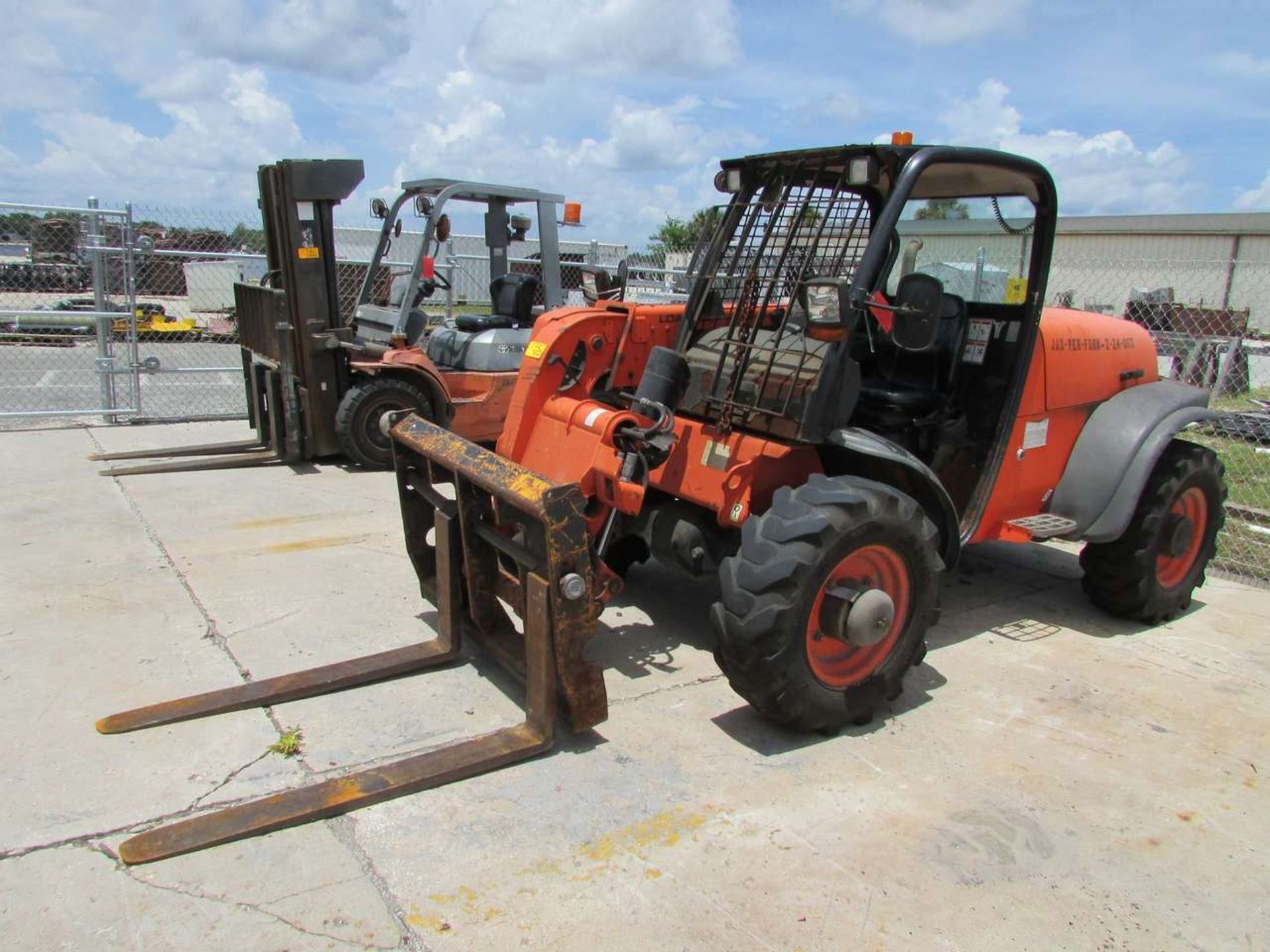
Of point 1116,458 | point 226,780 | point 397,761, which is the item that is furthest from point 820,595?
point 226,780

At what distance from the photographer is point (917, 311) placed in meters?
3.61

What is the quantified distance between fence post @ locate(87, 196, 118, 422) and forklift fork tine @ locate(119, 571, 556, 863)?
7868 mm

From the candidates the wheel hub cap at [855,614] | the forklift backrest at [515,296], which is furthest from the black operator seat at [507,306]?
the wheel hub cap at [855,614]

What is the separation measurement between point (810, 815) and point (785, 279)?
2.30m

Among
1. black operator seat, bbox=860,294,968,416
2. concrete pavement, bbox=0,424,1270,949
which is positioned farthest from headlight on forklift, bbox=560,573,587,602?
black operator seat, bbox=860,294,968,416

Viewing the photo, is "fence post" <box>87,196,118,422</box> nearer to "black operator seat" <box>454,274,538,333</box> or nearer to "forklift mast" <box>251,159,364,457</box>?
"forklift mast" <box>251,159,364,457</box>

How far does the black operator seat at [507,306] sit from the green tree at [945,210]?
14.1ft

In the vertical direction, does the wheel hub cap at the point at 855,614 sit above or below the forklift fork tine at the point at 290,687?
above

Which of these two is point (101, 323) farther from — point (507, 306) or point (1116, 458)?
point (1116, 458)

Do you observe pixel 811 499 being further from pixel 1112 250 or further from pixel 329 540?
pixel 1112 250

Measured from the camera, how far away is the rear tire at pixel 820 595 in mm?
3324

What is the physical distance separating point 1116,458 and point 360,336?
6327mm

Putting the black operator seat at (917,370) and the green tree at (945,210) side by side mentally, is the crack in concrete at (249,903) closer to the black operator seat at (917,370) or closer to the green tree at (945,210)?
the black operator seat at (917,370)

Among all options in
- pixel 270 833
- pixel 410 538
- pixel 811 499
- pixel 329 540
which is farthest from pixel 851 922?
pixel 329 540
